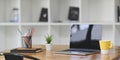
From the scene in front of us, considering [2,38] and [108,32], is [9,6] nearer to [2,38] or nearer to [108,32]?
[2,38]

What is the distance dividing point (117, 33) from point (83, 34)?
5.38 ft

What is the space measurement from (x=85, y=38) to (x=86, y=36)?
20 mm

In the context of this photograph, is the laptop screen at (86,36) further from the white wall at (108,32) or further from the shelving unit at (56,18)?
the white wall at (108,32)

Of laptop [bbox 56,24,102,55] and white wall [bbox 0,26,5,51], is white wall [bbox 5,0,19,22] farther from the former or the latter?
laptop [bbox 56,24,102,55]

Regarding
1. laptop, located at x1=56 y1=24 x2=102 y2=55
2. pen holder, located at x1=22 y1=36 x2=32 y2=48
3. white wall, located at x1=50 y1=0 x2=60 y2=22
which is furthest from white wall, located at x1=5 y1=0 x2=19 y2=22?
laptop, located at x1=56 y1=24 x2=102 y2=55

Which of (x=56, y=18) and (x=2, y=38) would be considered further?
(x=2, y=38)

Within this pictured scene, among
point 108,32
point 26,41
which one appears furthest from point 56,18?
point 26,41

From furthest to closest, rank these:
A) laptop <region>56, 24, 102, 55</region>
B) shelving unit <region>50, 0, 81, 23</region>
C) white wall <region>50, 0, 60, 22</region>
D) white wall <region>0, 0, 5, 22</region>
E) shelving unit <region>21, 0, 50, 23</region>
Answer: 1. white wall <region>0, 0, 5, 22</region>
2. shelving unit <region>21, 0, 50, 23</region>
3. shelving unit <region>50, 0, 81, 23</region>
4. white wall <region>50, 0, 60, 22</region>
5. laptop <region>56, 24, 102, 55</region>

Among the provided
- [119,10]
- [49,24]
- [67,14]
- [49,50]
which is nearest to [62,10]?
[67,14]

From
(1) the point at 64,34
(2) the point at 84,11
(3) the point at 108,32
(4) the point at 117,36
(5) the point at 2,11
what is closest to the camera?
(4) the point at 117,36

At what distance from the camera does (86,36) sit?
2.21m

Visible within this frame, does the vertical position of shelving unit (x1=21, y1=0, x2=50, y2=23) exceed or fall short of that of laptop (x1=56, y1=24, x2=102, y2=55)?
it exceeds it

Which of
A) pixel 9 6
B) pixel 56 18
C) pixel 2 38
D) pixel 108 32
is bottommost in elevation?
pixel 2 38

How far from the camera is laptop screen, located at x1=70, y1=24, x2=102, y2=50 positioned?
2.16 meters
